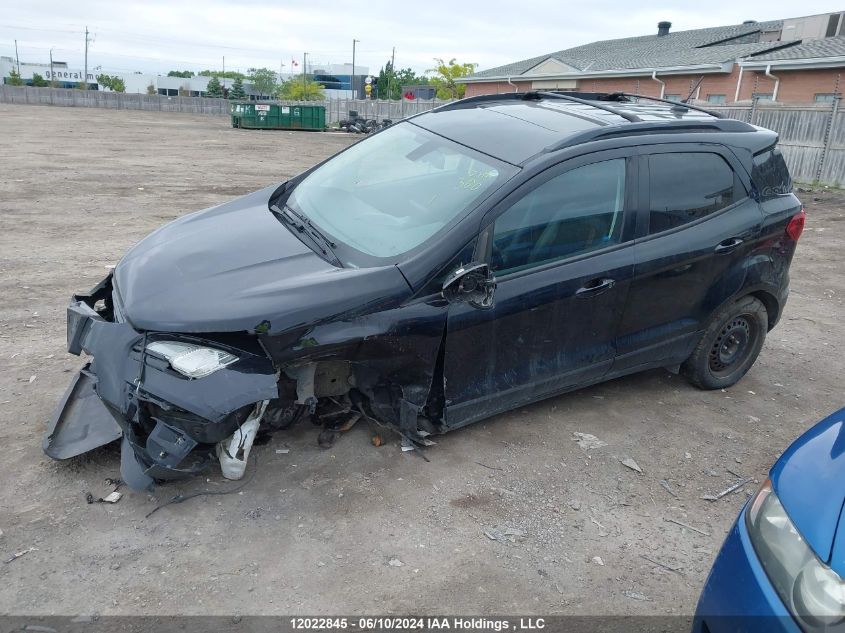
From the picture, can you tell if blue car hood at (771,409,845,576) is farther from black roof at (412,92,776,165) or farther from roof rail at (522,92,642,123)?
roof rail at (522,92,642,123)

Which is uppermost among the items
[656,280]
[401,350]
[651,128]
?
[651,128]

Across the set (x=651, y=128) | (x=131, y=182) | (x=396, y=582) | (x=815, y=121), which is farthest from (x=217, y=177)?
(x=815, y=121)

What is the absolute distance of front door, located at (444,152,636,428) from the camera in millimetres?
3379

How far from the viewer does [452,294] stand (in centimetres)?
322

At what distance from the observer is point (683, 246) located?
3.95m

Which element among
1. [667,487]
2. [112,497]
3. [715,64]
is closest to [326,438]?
[112,497]

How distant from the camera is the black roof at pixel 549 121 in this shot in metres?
3.68

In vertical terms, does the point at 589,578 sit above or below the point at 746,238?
below

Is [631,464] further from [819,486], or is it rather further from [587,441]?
[819,486]

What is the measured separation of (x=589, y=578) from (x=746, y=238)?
256cm

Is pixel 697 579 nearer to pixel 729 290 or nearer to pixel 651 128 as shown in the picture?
pixel 729 290

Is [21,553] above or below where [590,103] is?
below

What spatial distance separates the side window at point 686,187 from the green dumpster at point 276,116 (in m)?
34.2

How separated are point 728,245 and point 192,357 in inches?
130
